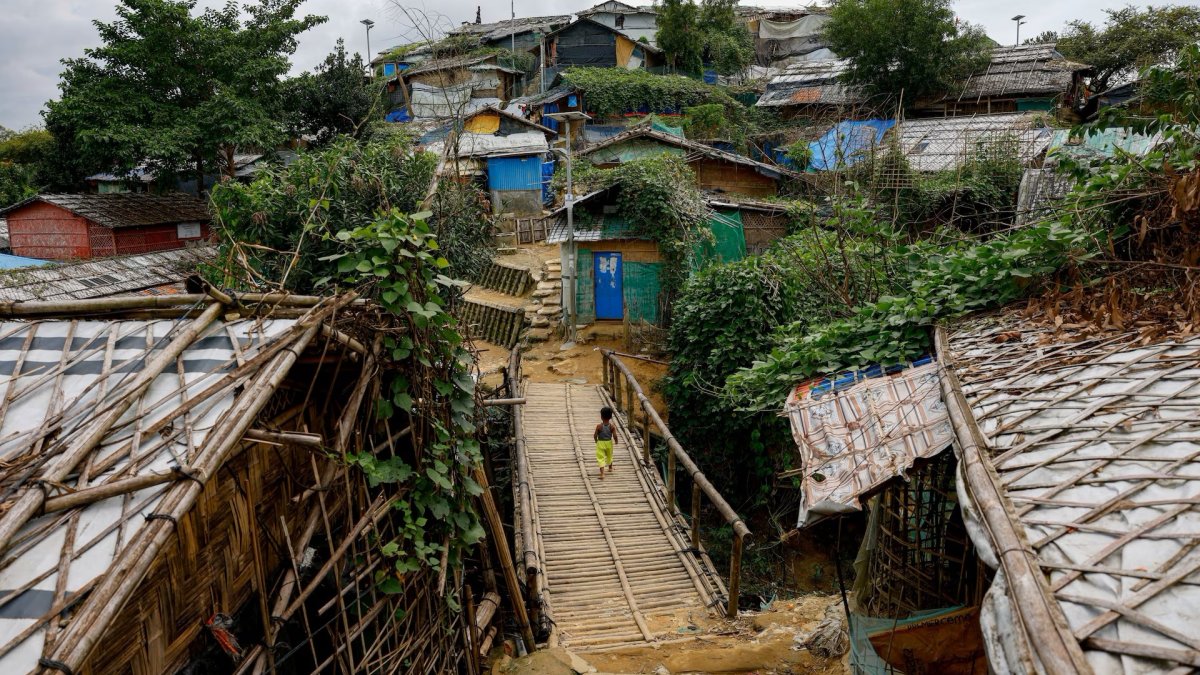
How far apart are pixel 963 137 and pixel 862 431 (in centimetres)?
1890

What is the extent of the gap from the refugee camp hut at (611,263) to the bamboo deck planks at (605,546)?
543 cm

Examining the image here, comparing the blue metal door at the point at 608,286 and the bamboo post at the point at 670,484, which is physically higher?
the blue metal door at the point at 608,286

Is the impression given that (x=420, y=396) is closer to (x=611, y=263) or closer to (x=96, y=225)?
(x=611, y=263)

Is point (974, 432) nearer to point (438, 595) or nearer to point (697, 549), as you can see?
point (438, 595)

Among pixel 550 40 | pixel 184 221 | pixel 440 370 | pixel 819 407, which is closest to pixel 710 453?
pixel 819 407

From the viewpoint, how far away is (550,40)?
35562 millimetres

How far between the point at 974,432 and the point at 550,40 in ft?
116

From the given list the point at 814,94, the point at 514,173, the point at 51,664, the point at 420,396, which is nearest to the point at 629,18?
the point at 814,94

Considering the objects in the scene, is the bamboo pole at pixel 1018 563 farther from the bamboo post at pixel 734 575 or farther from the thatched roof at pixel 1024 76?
the thatched roof at pixel 1024 76

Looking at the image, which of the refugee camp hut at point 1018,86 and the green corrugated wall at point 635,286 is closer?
the green corrugated wall at point 635,286

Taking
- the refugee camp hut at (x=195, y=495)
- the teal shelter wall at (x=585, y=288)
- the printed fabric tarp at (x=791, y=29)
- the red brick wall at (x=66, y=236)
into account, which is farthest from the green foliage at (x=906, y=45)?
the refugee camp hut at (x=195, y=495)

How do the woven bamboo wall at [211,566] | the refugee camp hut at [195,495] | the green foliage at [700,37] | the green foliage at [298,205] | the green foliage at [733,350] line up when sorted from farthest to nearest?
the green foliage at [700,37] → the green foliage at [733,350] → the green foliage at [298,205] → the woven bamboo wall at [211,566] → the refugee camp hut at [195,495]

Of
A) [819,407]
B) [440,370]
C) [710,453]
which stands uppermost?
[440,370]

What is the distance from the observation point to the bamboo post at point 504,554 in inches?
230
